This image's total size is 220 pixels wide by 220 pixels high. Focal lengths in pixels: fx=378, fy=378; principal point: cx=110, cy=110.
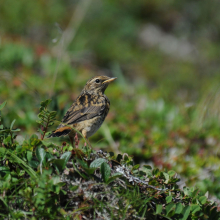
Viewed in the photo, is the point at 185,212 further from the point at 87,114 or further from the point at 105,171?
the point at 87,114

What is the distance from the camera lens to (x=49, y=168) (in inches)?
132

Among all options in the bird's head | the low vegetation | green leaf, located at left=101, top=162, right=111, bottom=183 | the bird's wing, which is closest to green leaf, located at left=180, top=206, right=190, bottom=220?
the low vegetation

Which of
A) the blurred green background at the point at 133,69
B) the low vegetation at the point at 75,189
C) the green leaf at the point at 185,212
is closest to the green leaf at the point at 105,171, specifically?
the low vegetation at the point at 75,189

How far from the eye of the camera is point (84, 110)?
556 cm

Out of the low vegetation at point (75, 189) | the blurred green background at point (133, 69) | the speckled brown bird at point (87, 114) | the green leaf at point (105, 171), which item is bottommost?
the blurred green background at point (133, 69)

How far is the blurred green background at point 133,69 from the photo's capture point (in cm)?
671

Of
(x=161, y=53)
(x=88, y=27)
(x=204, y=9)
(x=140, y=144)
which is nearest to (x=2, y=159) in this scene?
(x=140, y=144)

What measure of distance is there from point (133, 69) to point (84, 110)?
28.0ft

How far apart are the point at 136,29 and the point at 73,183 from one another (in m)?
13.9

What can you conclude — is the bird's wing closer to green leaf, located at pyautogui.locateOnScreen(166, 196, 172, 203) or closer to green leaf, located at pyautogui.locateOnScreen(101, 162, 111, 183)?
green leaf, located at pyautogui.locateOnScreen(101, 162, 111, 183)

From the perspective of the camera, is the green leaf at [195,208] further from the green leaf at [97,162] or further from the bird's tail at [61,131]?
the bird's tail at [61,131]

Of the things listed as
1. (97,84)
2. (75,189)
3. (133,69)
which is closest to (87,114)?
(97,84)

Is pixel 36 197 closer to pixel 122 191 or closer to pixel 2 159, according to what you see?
pixel 2 159

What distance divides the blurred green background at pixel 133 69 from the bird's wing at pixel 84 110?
0.29m
